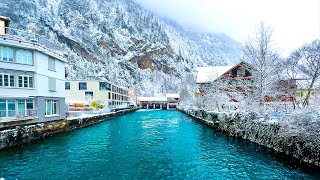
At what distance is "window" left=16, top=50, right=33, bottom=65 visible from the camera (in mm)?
30797

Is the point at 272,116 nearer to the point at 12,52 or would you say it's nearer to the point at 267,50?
the point at 267,50

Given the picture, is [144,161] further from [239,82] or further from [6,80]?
[239,82]

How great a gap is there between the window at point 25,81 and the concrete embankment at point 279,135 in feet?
89.8

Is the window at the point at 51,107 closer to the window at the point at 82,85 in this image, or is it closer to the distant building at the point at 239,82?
the distant building at the point at 239,82

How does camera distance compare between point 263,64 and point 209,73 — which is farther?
point 209,73

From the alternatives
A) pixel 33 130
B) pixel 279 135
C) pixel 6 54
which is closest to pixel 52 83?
pixel 6 54

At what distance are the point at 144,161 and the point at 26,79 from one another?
68.8 feet

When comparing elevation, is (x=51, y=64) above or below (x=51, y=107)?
above

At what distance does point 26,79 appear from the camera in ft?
104

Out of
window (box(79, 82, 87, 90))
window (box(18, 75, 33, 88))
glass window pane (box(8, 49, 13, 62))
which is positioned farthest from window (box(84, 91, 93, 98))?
glass window pane (box(8, 49, 13, 62))

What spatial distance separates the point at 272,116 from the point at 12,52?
3144 cm

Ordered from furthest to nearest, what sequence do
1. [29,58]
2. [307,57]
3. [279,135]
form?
[307,57], [29,58], [279,135]

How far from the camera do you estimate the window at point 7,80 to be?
29022 mm

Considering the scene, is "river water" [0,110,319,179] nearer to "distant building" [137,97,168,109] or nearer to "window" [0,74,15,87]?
"window" [0,74,15,87]
